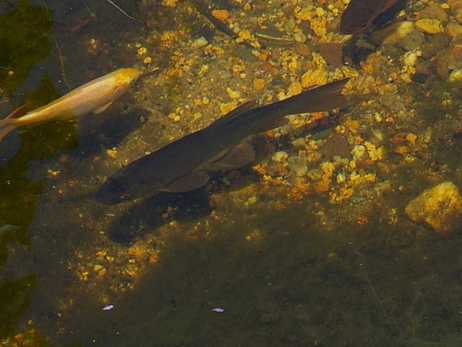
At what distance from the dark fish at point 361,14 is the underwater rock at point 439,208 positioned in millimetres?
2145

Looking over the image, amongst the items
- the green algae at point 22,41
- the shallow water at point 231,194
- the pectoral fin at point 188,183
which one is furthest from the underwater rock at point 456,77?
the green algae at point 22,41

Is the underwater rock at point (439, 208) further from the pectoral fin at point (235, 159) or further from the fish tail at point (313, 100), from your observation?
the pectoral fin at point (235, 159)

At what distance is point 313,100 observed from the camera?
15.9 feet

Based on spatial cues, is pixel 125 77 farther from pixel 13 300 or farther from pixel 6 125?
pixel 13 300

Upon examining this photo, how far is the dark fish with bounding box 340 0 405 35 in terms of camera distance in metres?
5.85

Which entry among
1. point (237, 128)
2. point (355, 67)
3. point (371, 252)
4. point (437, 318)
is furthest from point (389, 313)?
point (355, 67)

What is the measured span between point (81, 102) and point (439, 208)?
10.3 ft

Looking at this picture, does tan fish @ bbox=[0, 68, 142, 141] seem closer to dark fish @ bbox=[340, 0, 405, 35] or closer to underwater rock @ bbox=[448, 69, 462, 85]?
dark fish @ bbox=[340, 0, 405, 35]

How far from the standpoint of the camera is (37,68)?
5.79 metres

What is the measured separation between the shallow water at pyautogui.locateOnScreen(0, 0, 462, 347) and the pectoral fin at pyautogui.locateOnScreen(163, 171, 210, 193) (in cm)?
40

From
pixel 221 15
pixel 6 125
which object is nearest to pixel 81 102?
pixel 6 125

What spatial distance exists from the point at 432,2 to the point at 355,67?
4.61 ft

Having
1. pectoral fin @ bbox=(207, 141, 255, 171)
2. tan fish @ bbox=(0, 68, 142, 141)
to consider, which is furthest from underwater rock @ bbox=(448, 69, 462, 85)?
tan fish @ bbox=(0, 68, 142, 141)

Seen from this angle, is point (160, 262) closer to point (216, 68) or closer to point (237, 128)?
point (237, 128)
